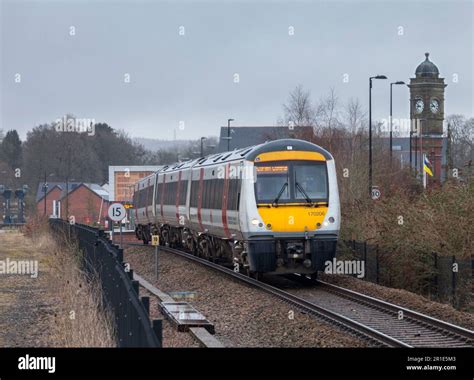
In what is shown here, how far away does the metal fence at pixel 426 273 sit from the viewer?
1988 cm

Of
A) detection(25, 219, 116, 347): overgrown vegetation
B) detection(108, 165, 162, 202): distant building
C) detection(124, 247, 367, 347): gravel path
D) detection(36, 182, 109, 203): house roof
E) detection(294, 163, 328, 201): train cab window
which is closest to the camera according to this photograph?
detection(25, 219, 116, 347): overgrown vegetation

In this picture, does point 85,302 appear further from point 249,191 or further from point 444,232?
point 444,232

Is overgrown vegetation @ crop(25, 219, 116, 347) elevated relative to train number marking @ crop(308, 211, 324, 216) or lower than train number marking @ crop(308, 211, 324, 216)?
lower

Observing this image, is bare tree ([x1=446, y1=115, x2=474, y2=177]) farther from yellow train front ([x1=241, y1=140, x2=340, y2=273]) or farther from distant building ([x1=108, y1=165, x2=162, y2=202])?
yellow train front ([x1=241, y1=140, x2=340, y2=273])

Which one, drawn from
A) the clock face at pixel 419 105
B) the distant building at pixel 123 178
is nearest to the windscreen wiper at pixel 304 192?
the clock face at pixel 419 105

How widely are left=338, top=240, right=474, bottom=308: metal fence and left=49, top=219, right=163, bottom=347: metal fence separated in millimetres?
7305

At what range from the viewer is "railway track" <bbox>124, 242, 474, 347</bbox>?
13.9 meters

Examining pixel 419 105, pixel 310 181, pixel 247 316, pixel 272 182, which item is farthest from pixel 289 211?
pixel 419 105

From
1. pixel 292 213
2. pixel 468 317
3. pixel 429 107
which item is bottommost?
pixel 468 317

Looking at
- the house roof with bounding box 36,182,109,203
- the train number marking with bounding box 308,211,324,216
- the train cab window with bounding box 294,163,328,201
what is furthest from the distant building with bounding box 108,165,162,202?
the train number marking with bounding box 308,211,324,216

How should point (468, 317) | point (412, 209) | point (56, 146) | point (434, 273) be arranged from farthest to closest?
point (56, 146)
point (412, 209)
point (434, 273)
point (468, 317)
